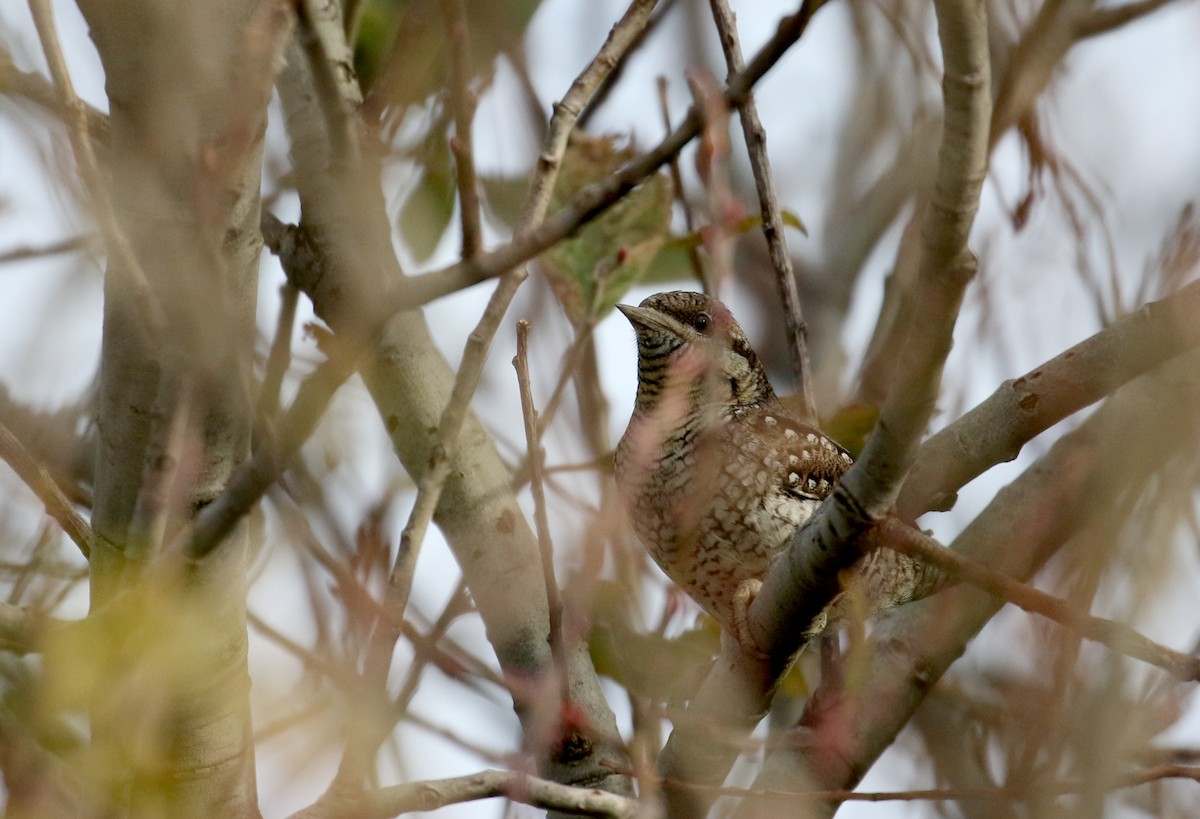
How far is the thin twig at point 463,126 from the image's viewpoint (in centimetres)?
220

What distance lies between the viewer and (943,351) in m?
2.03

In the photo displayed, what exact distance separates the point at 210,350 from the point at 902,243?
4016 mm

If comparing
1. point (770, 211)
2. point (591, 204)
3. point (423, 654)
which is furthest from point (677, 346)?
point (591, 204)

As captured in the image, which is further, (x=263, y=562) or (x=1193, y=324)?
(x=263, y=562)

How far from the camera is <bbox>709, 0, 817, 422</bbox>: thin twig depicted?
3512 mm

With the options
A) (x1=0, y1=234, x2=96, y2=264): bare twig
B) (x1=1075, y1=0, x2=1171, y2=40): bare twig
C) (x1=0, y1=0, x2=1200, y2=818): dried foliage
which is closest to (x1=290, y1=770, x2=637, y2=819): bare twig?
(x1=0, y1=0, x2=1200, y2=818): dried foliage

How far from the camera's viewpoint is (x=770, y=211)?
12.4ft

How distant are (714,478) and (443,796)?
196 cm

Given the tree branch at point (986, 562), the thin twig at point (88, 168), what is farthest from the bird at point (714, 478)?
the thin twig at point (88, 168)

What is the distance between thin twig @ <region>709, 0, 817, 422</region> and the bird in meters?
0.22

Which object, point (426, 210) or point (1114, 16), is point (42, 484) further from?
point (1114, 16)

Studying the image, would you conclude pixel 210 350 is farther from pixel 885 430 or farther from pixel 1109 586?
pixel 1109 586

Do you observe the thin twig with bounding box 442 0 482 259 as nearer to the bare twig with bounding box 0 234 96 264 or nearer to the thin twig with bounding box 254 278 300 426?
the thin twig with bounding box 254 278 300 426

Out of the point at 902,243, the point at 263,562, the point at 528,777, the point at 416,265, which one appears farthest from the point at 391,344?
the point at 902,243
